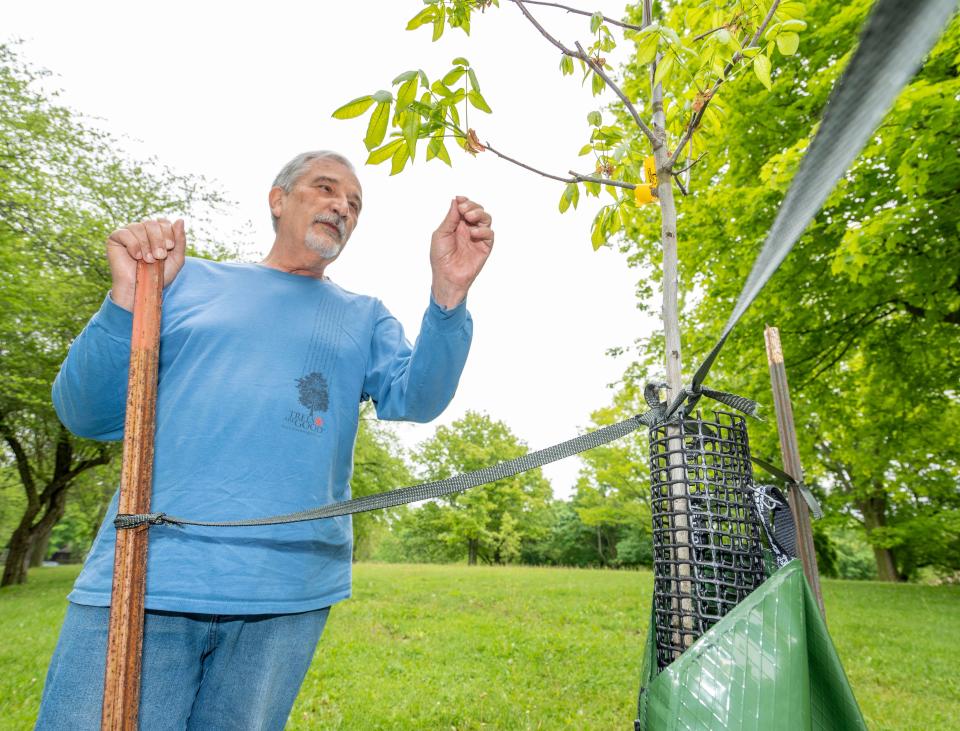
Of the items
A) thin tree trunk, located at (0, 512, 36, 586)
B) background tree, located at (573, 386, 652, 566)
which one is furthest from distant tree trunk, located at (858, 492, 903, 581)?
thin tree trunk, located at (0, 512, 36, 586)

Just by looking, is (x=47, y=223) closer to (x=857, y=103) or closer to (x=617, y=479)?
(x=857, y=103)

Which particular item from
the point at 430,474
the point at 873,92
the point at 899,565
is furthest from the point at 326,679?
the point at 430,474

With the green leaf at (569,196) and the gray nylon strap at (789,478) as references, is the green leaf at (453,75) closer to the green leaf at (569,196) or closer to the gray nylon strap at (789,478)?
the green leaf at (569,196)

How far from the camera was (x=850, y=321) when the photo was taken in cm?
915

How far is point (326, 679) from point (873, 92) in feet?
21.9

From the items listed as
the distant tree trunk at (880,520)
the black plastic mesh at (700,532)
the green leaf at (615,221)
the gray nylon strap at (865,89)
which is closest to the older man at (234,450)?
the green leaf at (615,221)

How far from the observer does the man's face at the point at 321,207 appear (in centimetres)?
186

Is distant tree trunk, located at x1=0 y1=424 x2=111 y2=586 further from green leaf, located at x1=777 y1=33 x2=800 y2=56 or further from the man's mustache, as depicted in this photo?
green leaf, located at x1=777 y1=33 x2=800 y2=56

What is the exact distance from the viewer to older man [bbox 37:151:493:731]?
137 centimetres

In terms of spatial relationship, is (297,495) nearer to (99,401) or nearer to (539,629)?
(99,401)

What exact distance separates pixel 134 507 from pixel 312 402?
19.5 inches

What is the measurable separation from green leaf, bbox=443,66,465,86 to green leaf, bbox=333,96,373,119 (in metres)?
0.29

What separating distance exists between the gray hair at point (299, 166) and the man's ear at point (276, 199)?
0.01m

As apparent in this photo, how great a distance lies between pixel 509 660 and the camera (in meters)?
6.62
